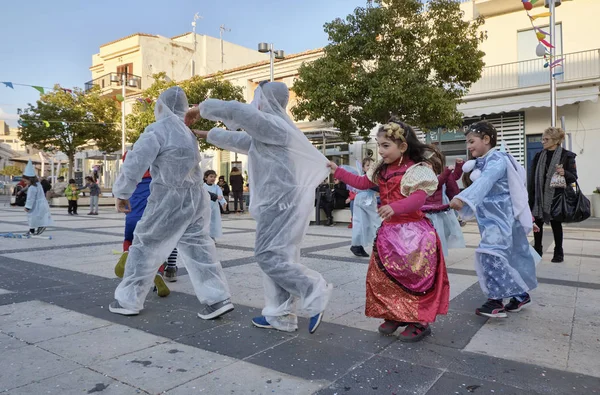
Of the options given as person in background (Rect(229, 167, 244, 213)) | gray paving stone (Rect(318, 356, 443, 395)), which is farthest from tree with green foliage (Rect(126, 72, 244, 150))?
gray paving stone (Rect(318, 356, 443, 395))

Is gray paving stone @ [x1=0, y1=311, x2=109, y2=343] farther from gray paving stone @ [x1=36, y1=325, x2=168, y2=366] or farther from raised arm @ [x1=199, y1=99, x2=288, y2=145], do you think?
raised arm @ [x1=199, y1=99, x2=288, y2=145]

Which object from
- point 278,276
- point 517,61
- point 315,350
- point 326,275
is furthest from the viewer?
point 517,61

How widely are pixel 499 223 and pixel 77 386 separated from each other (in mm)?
3136

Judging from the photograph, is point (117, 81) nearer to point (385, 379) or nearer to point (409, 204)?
point (409, 204)

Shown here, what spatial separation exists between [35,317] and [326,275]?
296 cm

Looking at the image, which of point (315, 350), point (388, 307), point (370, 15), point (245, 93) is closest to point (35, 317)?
point (315, 350)

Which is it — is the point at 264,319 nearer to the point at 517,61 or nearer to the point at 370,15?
the point at 370,15

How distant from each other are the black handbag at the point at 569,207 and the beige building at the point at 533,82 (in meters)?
11.2

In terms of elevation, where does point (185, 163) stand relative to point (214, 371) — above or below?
above

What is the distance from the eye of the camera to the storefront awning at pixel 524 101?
15516 millimetres

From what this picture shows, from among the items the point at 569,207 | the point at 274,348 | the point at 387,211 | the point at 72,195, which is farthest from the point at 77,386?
the point at 72,195

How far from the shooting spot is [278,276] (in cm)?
322

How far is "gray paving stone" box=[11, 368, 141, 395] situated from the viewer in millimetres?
2293

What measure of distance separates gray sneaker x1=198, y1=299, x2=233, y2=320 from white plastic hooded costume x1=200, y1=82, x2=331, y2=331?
1.45 feet
